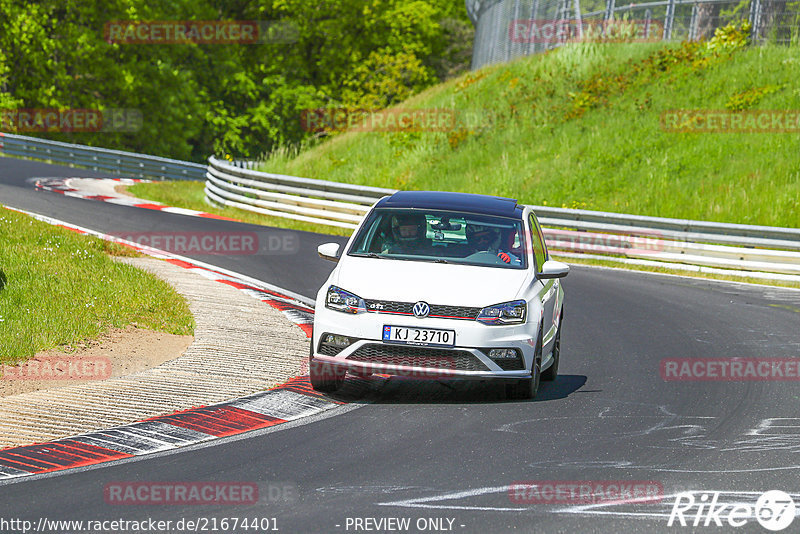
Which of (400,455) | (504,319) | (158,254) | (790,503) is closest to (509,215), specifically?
(504,319)

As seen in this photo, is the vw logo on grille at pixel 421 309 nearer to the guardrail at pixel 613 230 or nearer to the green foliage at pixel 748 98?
the guardrail at pixel 613 230

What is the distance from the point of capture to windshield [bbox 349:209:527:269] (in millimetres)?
9922

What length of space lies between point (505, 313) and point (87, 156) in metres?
33.7

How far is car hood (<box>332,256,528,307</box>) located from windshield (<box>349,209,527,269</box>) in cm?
25

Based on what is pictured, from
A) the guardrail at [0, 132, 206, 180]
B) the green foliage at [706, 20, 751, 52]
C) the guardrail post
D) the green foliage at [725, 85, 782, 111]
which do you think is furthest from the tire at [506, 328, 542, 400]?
the guardrail at [0, 132, 206, 180]

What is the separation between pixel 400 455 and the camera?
7.50m

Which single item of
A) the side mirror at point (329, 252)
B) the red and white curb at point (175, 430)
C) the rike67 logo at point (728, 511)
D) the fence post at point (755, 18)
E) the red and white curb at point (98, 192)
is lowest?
the red and white curb at point (175, 430)

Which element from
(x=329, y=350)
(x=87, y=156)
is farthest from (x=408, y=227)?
(x=87, y=156)

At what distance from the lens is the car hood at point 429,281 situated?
8.98 m

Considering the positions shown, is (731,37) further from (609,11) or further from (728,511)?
(728,511)

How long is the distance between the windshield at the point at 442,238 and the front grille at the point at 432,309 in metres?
0.88

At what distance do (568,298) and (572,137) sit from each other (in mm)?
14788

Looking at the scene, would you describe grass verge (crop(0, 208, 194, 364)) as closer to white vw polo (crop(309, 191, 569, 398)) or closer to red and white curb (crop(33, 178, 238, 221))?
white vw polo (crop(309, 191, 569, 398))

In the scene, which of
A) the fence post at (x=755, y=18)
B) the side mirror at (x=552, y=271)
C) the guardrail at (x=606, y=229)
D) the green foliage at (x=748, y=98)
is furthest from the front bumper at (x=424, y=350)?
the fence post at (x=755, y=18)
